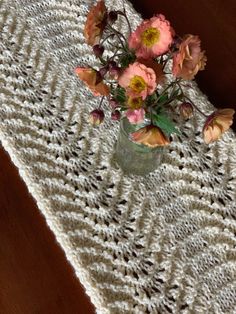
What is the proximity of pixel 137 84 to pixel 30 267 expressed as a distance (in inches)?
14.1

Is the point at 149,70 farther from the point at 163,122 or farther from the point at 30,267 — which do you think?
the point at 30,267

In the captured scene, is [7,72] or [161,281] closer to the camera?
[161,281]

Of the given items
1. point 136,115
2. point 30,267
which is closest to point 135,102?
point 136,115

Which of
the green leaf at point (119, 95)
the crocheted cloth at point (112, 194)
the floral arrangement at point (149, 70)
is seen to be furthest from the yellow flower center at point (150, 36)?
the crocheted cloth at point (112, 194)

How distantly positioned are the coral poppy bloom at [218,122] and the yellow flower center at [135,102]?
10cm

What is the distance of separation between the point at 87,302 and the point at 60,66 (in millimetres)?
461

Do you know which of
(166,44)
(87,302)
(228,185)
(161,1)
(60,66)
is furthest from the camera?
(161,1)

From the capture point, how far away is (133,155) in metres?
0.95

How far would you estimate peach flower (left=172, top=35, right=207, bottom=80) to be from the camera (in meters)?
0.72

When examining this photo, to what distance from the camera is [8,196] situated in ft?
3.15

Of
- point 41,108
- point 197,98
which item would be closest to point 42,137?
point 41,108

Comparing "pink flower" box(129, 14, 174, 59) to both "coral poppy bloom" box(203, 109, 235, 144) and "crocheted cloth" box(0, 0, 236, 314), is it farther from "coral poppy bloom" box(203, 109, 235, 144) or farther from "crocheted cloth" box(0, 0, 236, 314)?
"crocheted cloth" box(0, 0, 236, 314)

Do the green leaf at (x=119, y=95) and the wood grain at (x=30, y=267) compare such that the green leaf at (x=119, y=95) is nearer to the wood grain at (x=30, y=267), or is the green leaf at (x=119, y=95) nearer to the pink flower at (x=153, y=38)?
the pink flower at (x=153, y=38)

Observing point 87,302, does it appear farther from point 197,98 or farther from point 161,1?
point 161,1
